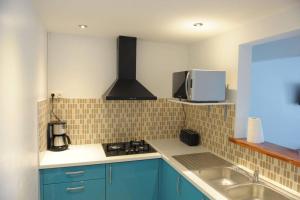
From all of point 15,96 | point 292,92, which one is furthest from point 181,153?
point 15,96

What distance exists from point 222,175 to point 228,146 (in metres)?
0.30

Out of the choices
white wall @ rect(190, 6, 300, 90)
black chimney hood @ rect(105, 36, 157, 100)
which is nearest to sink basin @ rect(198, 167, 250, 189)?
white wall @ rect(190, 6, 300, 90)

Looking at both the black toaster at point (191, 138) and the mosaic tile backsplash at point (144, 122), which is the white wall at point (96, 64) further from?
the black toaster at point (191, 138)

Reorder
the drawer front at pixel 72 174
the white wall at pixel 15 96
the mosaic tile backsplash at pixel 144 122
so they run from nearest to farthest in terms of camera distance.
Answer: the white wall at pixel 15 96
the drawer front at pixel 72 174
the mosaic tile backsplash at pixel 144 122

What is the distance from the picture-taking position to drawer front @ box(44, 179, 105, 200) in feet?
6.55

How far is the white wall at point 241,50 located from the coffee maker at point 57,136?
172 cm

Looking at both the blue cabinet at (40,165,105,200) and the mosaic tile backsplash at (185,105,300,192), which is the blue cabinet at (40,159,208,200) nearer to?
the blue cabinet at (40,165,105,200)

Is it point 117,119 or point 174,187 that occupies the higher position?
point 117,119

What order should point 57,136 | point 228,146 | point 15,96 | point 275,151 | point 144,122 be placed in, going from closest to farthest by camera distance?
point 15,96
point 275,151
point 228,146
point 57,136
point 144,122

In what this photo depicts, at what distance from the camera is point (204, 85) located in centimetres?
203

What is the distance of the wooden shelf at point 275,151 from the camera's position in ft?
4.88

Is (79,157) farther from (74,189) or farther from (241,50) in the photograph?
(241,50)

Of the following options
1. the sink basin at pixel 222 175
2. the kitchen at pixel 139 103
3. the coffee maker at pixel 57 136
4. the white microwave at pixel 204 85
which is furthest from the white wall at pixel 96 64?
the sink basin at pixel 222 175

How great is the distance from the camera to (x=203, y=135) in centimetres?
260
